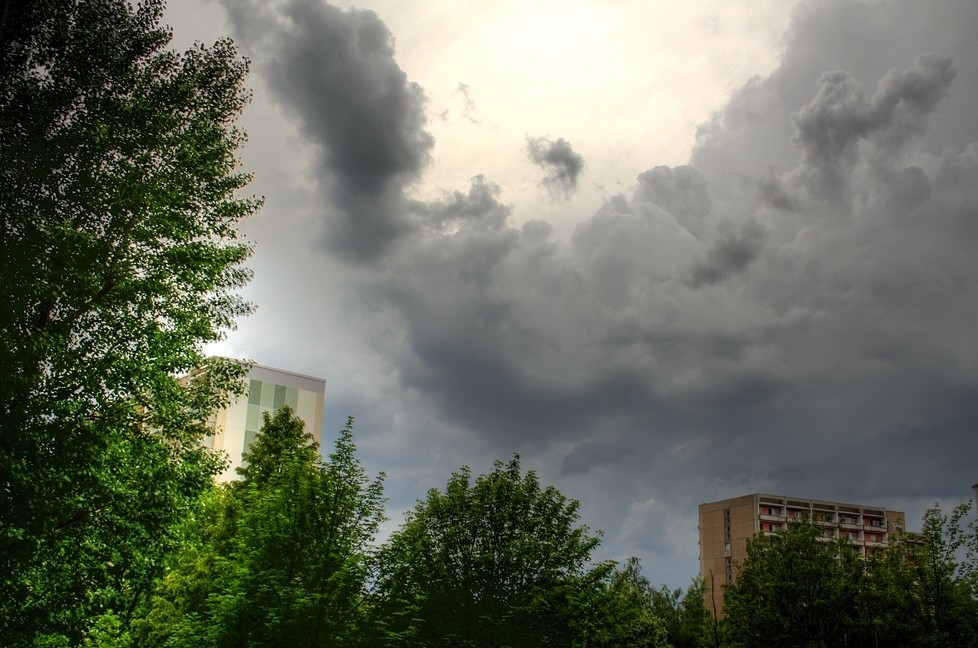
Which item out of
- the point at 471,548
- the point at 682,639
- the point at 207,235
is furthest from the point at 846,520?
the point at 207,235

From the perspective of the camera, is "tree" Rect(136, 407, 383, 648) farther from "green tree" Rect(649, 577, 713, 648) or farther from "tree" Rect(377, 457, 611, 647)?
"green tree" Rect(649, 577, 713, 648)

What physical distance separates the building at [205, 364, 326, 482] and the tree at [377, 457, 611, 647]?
46.3m

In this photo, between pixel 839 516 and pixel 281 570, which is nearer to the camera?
pixel 281 570

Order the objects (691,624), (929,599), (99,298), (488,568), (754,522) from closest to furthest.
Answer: (99,298) → (488,568) → (929,599) → (691,624) → (754,522)

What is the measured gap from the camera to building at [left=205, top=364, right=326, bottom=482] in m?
81.2

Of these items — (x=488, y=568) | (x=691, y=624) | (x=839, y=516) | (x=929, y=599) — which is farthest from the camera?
(x=839, y=516)

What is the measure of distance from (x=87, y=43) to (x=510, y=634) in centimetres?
2432

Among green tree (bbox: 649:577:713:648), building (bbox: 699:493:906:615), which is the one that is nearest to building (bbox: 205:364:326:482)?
green tree (bbox: 649:577:713:648)

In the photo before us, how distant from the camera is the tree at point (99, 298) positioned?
16.2 meters

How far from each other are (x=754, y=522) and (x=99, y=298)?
153 m

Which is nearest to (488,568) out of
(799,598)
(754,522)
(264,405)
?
(799,598)

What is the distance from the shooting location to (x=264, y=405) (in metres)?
83.3

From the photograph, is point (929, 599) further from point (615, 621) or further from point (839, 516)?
point (839, 516)

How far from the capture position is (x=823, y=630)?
52719mm
